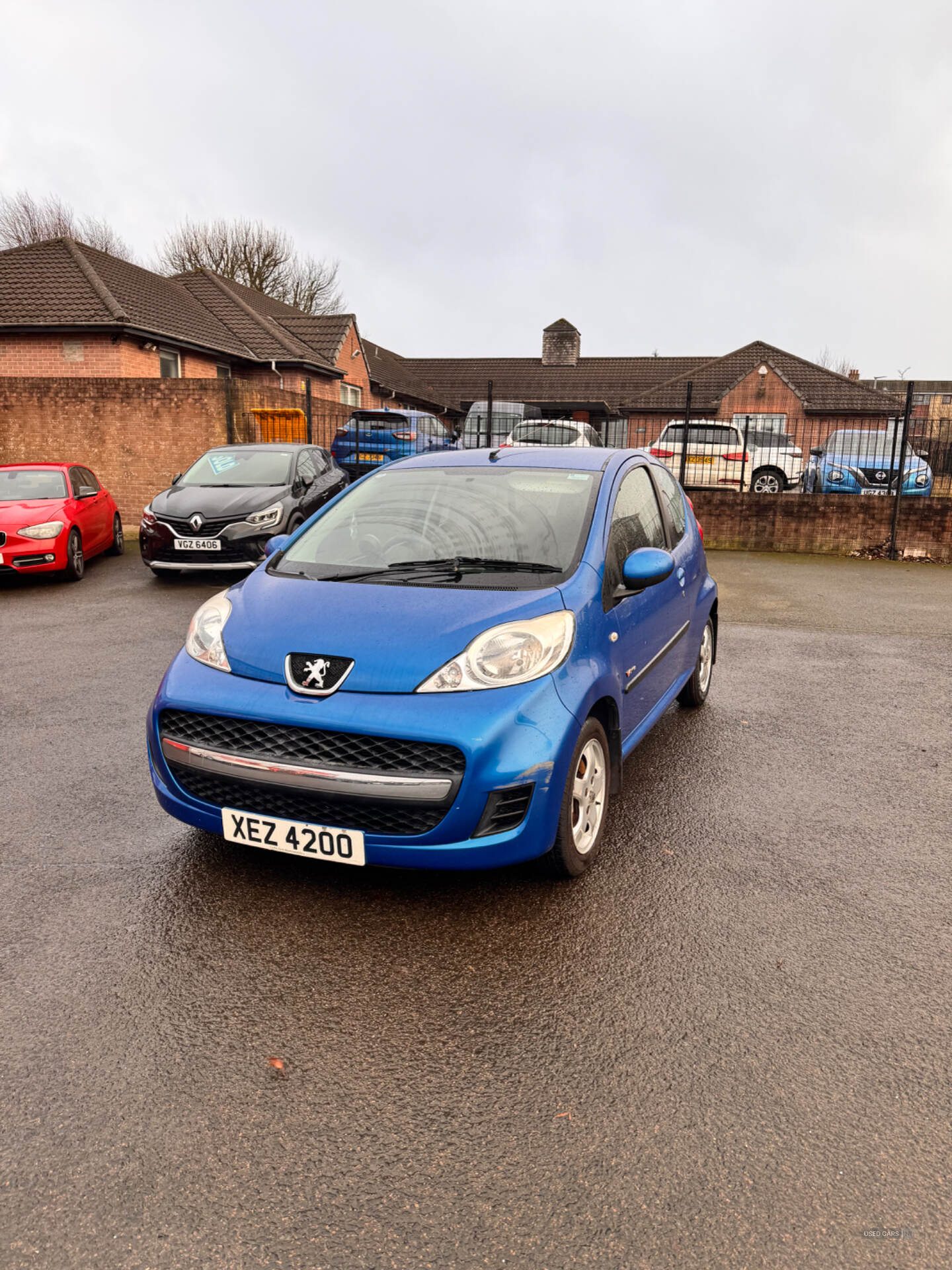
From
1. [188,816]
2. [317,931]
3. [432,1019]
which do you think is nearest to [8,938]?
[188,816]

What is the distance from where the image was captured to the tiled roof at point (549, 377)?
1697 inches

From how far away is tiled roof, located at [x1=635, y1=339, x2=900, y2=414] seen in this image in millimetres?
34312

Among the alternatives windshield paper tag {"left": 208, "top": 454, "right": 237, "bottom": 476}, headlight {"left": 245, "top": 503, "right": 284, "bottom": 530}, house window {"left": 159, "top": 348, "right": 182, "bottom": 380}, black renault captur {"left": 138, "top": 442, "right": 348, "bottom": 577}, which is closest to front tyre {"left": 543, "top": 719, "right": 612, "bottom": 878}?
black renault captur {"left": 138, "top": 442, "right": 348, "bottom": 577}

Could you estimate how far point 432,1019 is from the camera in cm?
252

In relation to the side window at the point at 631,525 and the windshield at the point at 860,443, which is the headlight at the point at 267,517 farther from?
the windshield at the point at 860,443

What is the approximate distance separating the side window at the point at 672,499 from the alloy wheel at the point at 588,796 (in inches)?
75.5

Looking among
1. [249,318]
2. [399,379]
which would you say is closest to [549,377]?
[399,379]

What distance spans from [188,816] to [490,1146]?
1635 millimetres

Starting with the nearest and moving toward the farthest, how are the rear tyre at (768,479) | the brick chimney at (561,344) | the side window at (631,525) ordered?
1. the side window at (631,525)
2. the rear tyre at (768,479)
3. the brick chimney at (561,344)

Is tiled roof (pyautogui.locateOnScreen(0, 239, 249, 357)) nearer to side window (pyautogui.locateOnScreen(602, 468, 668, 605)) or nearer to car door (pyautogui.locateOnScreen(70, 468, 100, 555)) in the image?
car door (pyautogui.locateOnScreen(70, 468, 100, 555))

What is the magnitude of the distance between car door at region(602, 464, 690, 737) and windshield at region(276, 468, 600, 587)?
208 millimetres

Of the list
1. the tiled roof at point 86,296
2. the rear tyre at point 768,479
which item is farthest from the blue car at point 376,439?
the rear tyre at point 768,479

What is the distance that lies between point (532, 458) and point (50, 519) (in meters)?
7.67

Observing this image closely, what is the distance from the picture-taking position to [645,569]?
365cm
